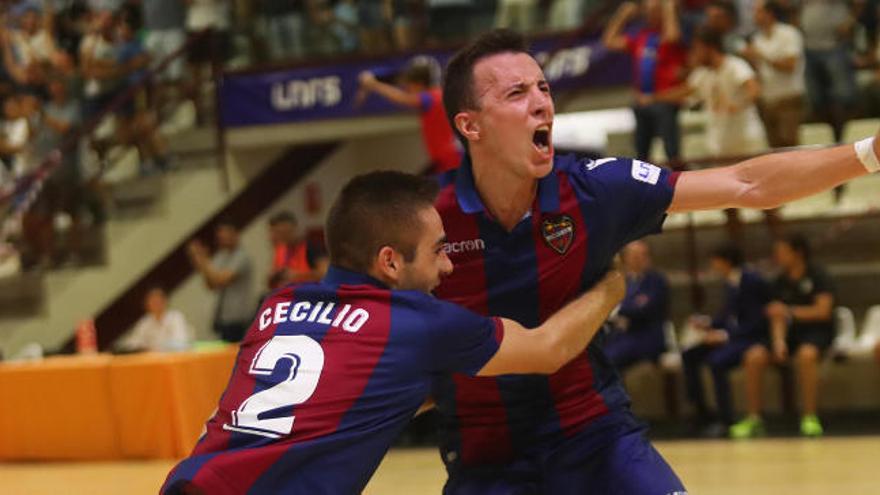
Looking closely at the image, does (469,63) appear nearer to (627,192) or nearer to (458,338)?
(627,192)

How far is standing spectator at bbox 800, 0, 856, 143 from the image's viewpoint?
44.9 ft

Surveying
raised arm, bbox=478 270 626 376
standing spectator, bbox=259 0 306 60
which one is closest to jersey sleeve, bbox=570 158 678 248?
raised arm, bbox=478 270 626 376

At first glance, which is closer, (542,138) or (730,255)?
(542,138)

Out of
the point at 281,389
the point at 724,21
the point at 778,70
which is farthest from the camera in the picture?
the point at 778,70

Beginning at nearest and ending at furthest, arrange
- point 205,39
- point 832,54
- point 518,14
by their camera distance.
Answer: point 832,54, point 518,14, point 205,39

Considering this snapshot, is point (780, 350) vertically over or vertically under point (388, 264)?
under

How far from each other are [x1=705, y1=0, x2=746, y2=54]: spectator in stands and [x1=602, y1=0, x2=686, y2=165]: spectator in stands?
13.7 inches

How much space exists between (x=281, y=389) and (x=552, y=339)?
78cm

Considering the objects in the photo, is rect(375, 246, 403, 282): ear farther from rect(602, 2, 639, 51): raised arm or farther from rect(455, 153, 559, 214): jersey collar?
rect(602, 2, 639, 51): raised arm

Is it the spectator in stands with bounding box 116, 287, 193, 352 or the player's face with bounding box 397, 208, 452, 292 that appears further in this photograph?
the spectator in stands with bounding box 116, 287, 193, 352

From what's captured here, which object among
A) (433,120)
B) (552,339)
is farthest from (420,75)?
(552,339)

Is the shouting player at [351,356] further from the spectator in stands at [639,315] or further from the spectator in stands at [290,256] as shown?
the spectator in stands at [639,315]

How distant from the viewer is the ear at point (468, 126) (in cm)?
457

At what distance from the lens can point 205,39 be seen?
16.9 meters
